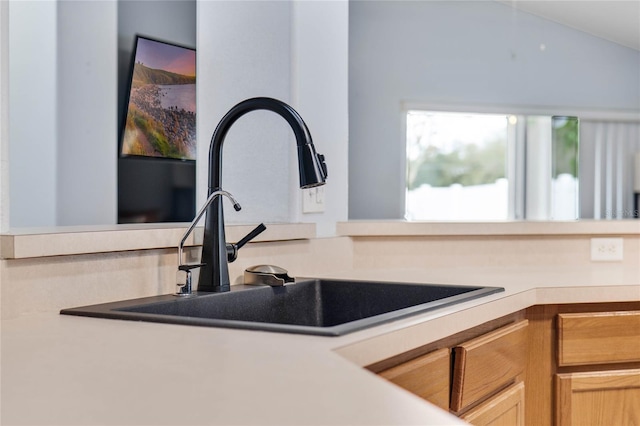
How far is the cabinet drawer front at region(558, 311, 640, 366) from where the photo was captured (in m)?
1.64

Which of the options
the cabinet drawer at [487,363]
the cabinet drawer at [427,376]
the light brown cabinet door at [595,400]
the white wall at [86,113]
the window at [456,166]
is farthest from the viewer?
the window at [456,166]

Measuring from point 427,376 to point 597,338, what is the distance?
0.68 m

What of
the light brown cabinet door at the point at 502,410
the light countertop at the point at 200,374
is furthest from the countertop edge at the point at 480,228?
the light countertop at the point at 200,374

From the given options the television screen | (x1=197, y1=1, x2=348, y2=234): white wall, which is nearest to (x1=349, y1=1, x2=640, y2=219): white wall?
the television screen

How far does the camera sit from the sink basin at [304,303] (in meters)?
1.25

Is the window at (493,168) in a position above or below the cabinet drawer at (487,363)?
above

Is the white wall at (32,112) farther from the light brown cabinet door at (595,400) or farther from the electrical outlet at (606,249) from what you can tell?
the light brown cabinet door at (595,400)

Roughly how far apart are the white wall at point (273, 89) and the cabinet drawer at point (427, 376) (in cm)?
79

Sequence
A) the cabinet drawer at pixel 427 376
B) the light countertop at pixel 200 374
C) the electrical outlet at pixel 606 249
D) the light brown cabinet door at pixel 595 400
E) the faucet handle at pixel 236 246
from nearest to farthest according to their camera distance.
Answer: the light countertop at pixel 200 374 → the cabinet drawer at pixel 427 376 → the faucet handle at pixel 236 246 → the light brown cabinet door at pixel 595 400 → the electrical outlet at pixel 606 249

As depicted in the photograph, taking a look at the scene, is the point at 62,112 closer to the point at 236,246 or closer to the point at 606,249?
the point at 236,246

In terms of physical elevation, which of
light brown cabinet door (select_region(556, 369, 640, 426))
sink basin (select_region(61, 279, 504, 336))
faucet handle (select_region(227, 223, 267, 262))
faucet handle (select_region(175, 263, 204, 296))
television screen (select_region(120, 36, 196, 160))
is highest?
television screen (select_region(120, 36, 196, 160))

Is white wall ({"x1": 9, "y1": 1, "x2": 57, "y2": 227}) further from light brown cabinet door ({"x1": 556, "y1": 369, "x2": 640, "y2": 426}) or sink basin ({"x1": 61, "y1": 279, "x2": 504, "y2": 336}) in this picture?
light brown cabinet door ({"x1": 556, "y1": 369, "x2": 640, "y2": 426})

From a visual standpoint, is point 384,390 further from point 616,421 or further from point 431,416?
point 616,421

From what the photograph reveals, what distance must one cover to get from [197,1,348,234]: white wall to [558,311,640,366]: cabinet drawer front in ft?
2.31
